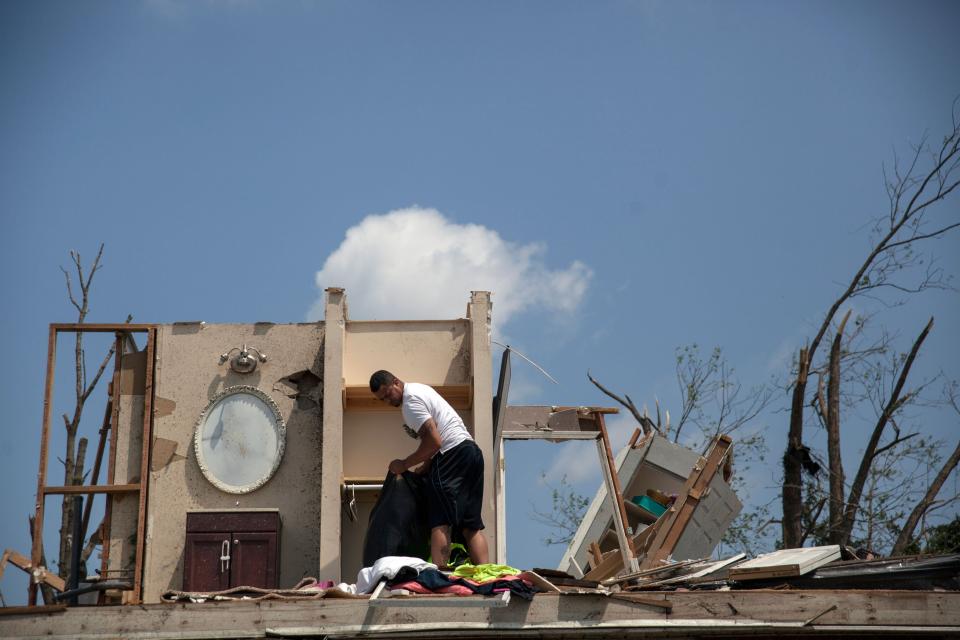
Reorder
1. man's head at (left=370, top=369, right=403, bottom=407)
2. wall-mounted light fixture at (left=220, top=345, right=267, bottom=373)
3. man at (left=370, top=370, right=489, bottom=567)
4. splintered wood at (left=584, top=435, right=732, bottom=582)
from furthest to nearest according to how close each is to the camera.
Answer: splintered wood at (left=584, top=435, right=732, bottom=582), wall-mounted light fixture at (left=220, top=345, right=267, bottom=373), man's head at (left=370, top=369, right=403, bottom=407), man at (left=370, top=370, right=489, bottom=567)

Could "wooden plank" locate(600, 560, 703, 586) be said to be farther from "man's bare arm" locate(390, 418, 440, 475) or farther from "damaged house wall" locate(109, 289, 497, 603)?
"damaged house wall" locate(109, 289, 497, 603)

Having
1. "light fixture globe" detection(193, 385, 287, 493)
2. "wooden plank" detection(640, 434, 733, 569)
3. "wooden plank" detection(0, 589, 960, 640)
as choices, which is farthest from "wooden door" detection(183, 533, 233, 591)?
"wooden plank" detection(640, 434, 733, 569)

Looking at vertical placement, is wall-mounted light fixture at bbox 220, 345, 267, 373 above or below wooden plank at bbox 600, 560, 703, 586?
above

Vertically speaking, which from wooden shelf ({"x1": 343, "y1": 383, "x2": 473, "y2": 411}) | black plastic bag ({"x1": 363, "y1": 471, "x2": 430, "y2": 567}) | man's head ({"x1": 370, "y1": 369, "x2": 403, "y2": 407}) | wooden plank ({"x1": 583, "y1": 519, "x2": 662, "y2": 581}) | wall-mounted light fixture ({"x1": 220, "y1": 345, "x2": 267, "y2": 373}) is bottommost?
wooden plank ({"x1": 583, "y1": 519, "x2": 662, "y2": 581})

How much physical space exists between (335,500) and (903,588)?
15.0 ft

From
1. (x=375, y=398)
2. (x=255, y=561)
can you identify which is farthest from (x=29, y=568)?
(x=375, y=398)

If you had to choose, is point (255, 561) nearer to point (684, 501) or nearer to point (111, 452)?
point (111, 452)

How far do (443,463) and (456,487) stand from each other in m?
0.21

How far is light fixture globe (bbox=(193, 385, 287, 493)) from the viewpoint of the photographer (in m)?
10.5

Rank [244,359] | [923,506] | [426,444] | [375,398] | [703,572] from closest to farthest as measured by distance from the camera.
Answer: [703,572] → [426,444] → [375,398] → [244,359] → [923,506]

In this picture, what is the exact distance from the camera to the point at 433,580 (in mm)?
7531

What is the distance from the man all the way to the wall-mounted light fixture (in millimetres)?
2132

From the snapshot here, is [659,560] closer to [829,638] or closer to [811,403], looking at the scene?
[829,638]

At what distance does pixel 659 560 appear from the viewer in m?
11.3
